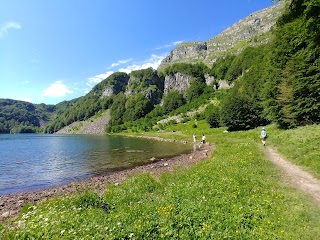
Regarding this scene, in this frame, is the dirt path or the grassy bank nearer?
the grassy bank

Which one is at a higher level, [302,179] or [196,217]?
[196,217]

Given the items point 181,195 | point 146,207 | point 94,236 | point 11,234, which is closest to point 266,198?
point 181,195

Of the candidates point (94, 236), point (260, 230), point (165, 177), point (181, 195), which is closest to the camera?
point (94, 236)

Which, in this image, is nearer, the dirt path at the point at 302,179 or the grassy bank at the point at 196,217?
the grassy bank at the point at 196,217

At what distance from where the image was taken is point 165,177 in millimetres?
22266

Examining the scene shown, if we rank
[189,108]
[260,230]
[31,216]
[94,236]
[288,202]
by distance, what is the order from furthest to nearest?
[189,108]
[288,202]
[31,216]
[260,230]
[94,236]

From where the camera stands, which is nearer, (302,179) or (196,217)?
(196,217)

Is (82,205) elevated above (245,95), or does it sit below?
below

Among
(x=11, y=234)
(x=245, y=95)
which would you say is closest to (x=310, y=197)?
(x=11, y=234)

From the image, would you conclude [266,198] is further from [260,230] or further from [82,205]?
[82,205]

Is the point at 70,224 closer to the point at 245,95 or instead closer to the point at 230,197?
the point at 230,197

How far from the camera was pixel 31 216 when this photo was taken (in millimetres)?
11375

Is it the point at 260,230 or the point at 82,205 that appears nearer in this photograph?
the point at 260,230

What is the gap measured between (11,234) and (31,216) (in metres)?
2.82
